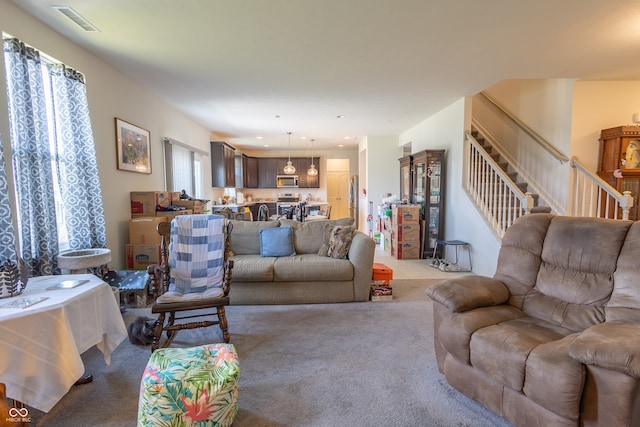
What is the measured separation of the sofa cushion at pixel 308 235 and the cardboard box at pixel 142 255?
1.54 m

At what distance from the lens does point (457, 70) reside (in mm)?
3600

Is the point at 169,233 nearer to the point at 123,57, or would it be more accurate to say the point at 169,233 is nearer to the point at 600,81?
the point at 123,57

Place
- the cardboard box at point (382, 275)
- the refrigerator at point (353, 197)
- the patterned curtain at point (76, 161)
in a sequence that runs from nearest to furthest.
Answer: the patterned curtain at point (76, 161) → the cardboard box at point (382, 275) → the refrigerator at point (353, 197)

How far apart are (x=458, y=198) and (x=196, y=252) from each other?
Answer: 13.5ft

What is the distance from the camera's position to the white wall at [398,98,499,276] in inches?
170

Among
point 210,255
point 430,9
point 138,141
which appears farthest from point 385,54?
point 138,141

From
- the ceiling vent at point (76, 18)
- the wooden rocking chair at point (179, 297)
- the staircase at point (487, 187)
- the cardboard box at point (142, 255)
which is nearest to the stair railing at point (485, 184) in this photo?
the staircase at point (487, 187)

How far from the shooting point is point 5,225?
6.93 feet

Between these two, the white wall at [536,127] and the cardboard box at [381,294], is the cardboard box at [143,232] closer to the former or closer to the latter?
the cardboard box at [381,294]

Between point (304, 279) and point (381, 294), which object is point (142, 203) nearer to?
point (304, 279)

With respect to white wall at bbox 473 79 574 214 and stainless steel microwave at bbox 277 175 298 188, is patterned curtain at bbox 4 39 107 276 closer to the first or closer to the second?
white wall at bbox 473 79 574 214

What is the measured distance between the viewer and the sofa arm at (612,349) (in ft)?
3.80

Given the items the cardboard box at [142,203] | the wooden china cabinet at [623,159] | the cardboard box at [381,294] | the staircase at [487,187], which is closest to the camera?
the cardboard box at [381,294]

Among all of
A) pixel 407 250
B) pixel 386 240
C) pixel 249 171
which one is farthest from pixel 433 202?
pixel 249 171
